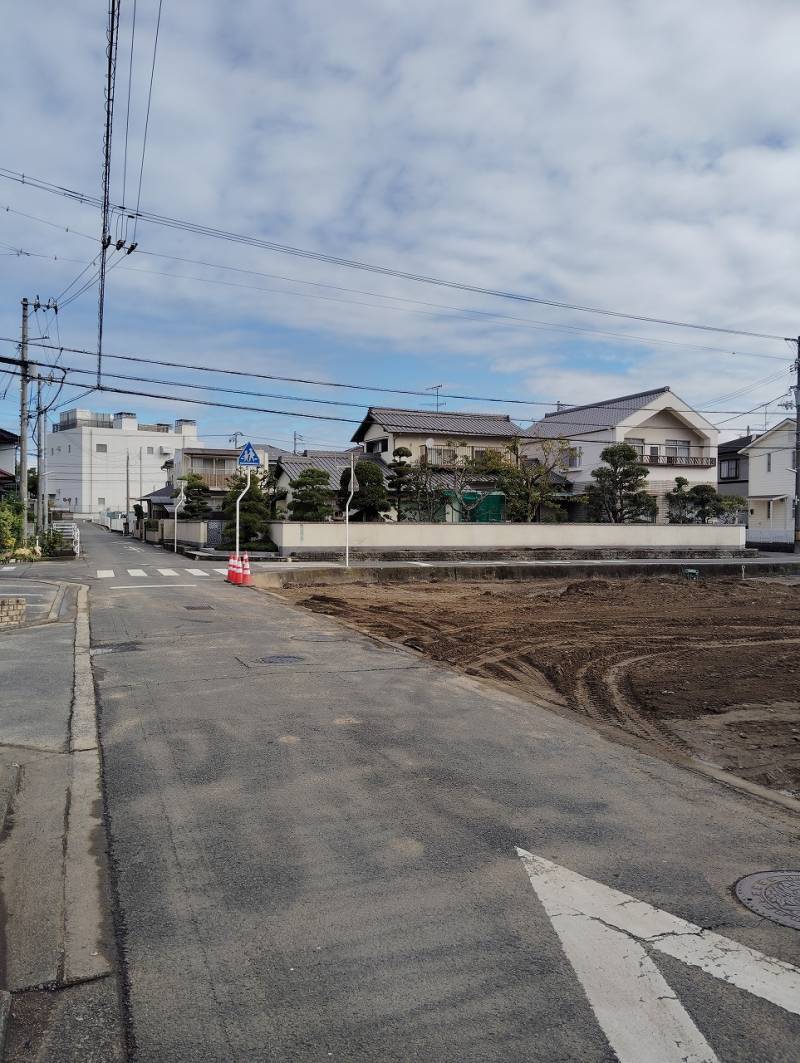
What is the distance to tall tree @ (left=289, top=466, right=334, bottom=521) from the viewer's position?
33469 millimetres

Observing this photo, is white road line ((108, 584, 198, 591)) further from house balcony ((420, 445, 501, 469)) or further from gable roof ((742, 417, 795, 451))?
gable roof ((742, 417, 795, 451))

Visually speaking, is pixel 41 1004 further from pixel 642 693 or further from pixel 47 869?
pixel 642 693

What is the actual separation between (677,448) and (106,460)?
199 feet

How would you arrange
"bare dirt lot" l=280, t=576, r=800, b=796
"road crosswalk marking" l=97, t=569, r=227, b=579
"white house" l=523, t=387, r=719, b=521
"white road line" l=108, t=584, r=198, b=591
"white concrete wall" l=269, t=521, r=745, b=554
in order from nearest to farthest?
"bare dirt lot" l=280, t=576, r=800, b=796, "white road line" l=108, t=584, r=198, b=591, "road crosswalk marking" l=97, t=569, r=227, b=579, "white concrete wall" l=269, t=521, r=745, b=554, "white house" l=523, t=387, r=719, b=521

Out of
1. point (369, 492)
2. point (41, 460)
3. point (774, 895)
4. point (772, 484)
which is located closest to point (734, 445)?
point (772, 484)

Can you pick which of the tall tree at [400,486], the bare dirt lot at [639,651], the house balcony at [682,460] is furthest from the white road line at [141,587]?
the house balcony at [682,460]

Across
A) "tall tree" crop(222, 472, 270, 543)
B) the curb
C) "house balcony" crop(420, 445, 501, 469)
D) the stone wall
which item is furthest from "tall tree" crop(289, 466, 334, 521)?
the curb

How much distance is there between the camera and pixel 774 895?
3812 mm

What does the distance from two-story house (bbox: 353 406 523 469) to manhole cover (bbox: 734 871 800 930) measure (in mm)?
38138

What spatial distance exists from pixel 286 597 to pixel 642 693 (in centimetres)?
1147

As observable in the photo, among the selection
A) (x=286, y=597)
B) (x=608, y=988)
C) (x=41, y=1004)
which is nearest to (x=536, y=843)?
(x=608, y=988)

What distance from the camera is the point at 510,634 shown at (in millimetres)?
13359

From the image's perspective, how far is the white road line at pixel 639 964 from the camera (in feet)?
9.03

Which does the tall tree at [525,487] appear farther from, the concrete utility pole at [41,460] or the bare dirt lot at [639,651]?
the concrete utility pole at [41,460]
